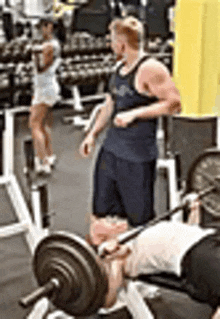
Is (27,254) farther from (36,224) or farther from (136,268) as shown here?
(136,268)

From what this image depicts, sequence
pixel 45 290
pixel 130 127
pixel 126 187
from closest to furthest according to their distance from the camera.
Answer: pixel 45 290, pixel 130 127, pixel 126 187

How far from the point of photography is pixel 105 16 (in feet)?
5.16

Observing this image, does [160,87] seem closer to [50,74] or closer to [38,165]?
[50,74]

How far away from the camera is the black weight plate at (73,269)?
3.75ft

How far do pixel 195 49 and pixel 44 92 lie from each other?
735 mm

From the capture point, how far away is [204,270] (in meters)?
1.24

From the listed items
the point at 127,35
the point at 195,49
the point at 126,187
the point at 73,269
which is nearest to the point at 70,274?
the point at 73,269

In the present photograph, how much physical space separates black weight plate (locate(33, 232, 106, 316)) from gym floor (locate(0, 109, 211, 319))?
0.72ft

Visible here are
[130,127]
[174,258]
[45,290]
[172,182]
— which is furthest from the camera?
[172,182]

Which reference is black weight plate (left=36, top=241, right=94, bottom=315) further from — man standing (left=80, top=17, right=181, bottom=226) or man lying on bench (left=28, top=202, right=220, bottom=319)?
man standing (left=80, top=17, right=181, bottom=226)

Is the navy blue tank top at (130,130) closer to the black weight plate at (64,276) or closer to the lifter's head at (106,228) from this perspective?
the lifter's head at (106,228)

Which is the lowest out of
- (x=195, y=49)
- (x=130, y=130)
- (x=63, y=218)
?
(x=63, y=218)

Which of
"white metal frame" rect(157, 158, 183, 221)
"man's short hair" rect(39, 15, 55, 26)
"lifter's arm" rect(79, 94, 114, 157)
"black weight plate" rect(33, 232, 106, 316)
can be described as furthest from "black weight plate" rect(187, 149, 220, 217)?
"man's short hair" rect(39, 15, 55, 26)

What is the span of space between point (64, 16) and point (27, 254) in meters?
1.05
